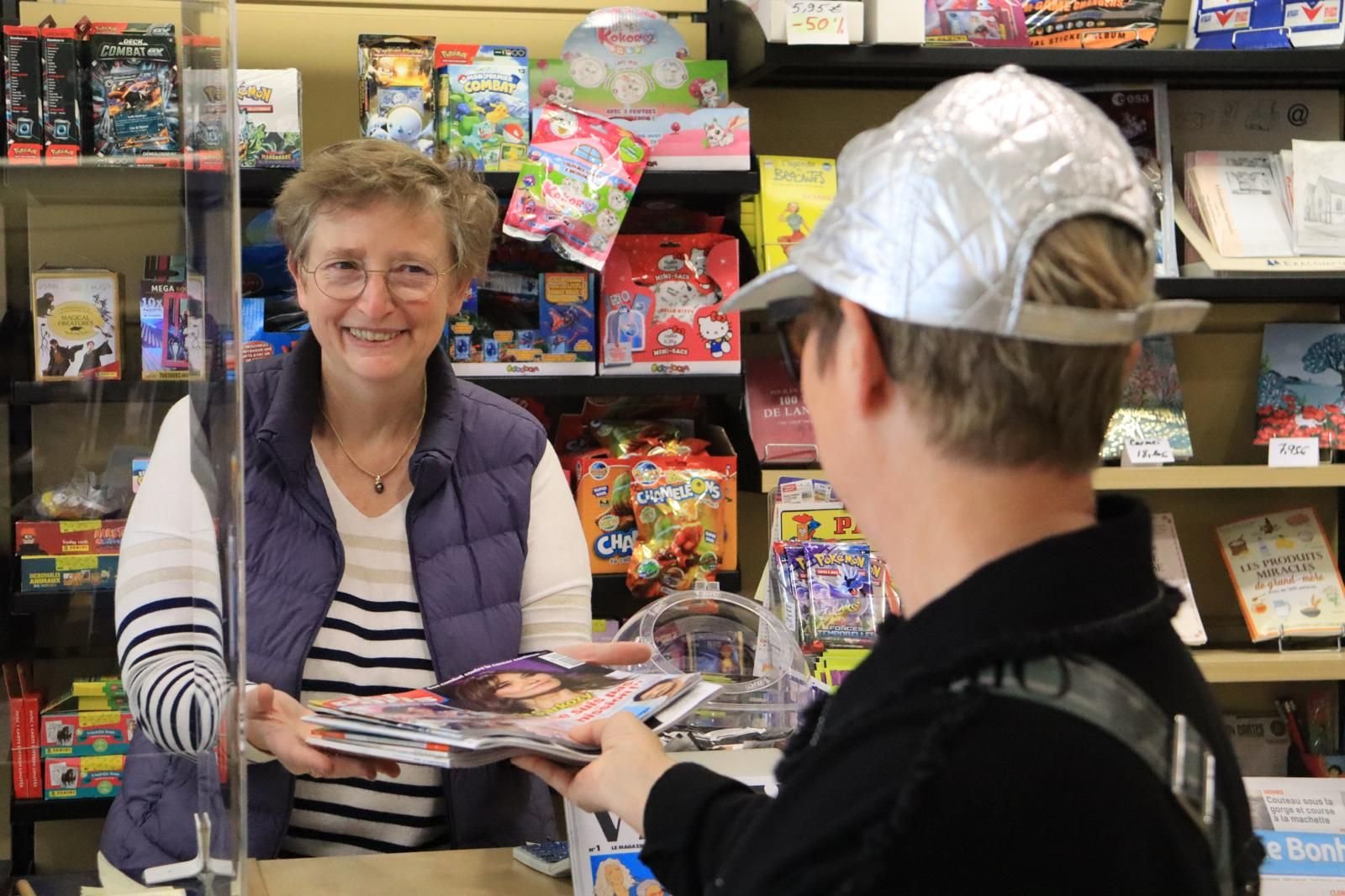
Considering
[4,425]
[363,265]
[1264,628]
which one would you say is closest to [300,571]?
[363,265]

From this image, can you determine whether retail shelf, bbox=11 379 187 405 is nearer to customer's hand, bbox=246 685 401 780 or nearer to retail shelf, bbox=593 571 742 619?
customer's hand, bbox=246 685 401 780

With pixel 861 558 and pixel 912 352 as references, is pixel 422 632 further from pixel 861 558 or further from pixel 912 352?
pixel 912 352

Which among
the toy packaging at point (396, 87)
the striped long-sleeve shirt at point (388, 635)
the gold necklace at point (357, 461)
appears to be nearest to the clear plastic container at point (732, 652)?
the striped long-sleeve shirt at point (388, 635)

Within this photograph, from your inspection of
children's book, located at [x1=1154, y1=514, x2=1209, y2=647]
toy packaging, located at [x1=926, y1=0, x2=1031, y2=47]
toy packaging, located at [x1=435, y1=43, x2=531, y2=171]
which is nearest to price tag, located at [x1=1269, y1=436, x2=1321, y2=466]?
children's book, located at [x1=1154, y1=514, x2=1209, y2=647]

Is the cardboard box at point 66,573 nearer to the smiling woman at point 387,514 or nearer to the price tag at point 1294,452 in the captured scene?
the smiling woman at point 387,514

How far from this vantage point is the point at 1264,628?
3.40 meters

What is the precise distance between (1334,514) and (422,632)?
2.84m

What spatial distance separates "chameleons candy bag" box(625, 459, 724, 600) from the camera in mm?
2930

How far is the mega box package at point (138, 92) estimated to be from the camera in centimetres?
130

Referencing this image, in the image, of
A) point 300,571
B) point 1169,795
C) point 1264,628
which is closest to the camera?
point 1169,795

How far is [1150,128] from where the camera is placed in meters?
3.41

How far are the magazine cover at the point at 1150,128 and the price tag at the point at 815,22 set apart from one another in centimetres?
82

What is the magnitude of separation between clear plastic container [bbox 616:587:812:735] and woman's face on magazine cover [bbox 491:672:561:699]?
28 cm

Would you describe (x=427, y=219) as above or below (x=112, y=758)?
above
